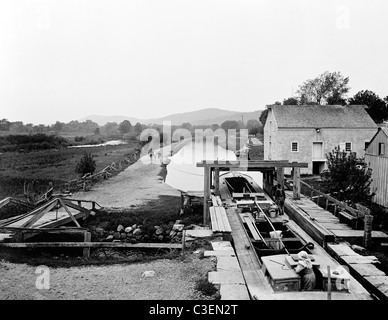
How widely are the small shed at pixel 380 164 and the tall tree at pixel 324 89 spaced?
4352 cm

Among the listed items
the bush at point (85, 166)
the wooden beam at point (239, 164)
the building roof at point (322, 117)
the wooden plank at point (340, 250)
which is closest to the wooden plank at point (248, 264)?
the wooden beam at point (239, 164)

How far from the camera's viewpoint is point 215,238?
42.9 feet

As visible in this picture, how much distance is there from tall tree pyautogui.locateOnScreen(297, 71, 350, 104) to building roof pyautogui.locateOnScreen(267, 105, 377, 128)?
2889 centimetres

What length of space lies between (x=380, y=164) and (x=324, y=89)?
4716 centimetres

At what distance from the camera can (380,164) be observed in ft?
71.0

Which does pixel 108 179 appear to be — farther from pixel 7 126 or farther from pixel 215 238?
pixel 7 126

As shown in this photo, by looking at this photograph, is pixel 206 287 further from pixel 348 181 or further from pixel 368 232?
pixel 348 181

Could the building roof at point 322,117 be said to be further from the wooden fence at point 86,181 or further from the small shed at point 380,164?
the wooden fence at point 86,181

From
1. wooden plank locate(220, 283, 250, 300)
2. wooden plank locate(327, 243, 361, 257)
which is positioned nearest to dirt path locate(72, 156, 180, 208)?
wooden plank locate(327, 243, 361, 257)

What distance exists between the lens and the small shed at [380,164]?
2098 cm

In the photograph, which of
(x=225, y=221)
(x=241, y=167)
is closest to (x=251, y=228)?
(x=225, y=221)
